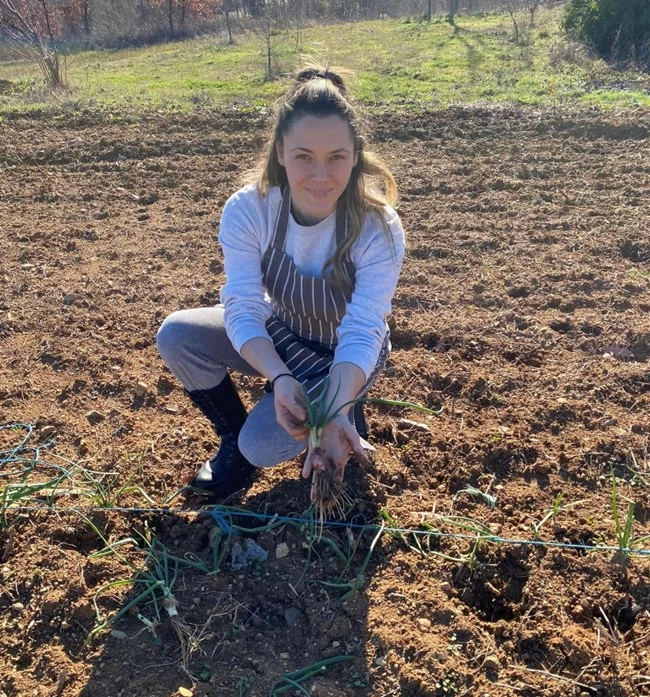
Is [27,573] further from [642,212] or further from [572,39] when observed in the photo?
[572,39]

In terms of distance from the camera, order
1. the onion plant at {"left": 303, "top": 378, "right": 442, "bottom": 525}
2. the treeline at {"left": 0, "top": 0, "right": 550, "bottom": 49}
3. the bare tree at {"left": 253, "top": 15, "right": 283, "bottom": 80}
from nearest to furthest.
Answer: the onion plant at {"left": 303, "top": 378, "right": 442, "bottom": 525}
the bare tree at {"left": 253, "top": 15, "right": 283, "bottom": 80}
the treeline at {"left": 0, "top": 0, "right": 550, "bottom": 49}

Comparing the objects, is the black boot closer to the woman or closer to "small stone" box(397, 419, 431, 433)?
the woman

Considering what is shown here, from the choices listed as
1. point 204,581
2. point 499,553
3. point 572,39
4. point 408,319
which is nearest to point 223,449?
point 204,581

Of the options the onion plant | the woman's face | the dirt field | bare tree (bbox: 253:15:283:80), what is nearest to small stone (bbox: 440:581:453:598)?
the dirt field

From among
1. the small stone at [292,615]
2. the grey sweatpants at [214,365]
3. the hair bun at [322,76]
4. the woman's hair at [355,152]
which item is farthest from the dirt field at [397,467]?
the hair bun at [322,76]

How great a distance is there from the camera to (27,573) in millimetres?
2240

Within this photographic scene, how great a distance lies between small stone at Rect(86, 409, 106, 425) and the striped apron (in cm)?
99

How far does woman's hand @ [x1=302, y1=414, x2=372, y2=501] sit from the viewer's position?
2139mm

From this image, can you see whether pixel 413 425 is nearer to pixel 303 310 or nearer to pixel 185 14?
pixel 303 310

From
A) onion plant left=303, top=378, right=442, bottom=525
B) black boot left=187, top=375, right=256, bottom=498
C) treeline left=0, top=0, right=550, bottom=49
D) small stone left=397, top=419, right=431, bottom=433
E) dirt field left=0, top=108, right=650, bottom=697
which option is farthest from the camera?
treeline left=0, top=0, right=550, bottom=49

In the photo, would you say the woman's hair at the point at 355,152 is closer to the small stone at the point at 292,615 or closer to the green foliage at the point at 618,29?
the small stone at the point at 292,615

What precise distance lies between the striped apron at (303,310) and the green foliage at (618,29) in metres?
10.2

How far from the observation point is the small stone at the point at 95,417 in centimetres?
303

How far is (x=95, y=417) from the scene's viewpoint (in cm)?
304
